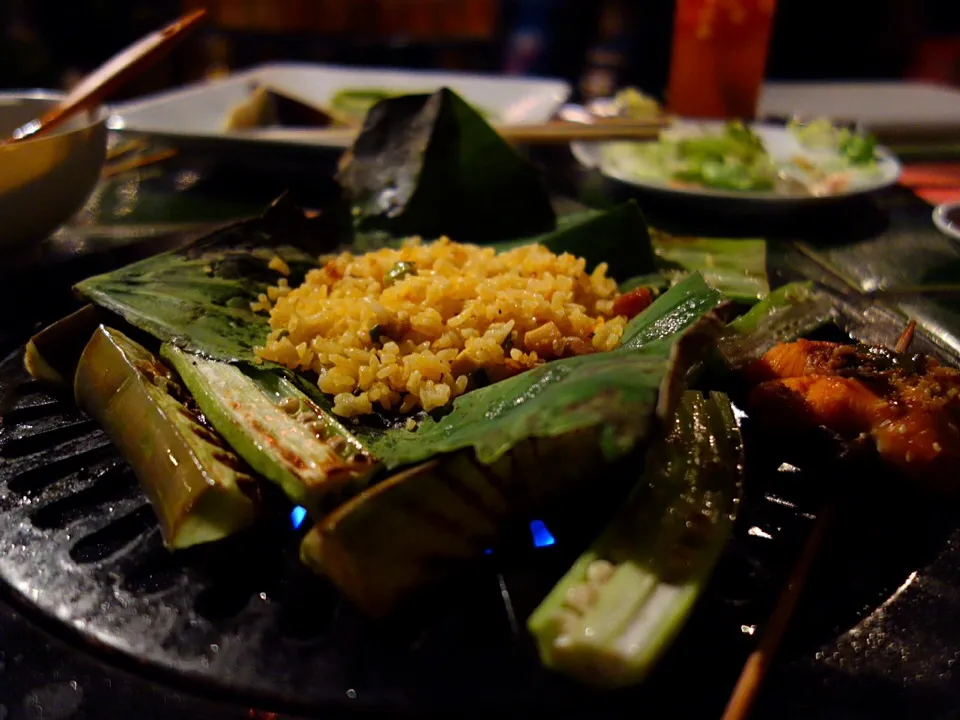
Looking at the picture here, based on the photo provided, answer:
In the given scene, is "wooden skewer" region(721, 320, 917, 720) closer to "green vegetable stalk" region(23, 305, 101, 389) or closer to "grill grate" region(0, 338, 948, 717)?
"grill grate" region(0, 338, 948, 717)

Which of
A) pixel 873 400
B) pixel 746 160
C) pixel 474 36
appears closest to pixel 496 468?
pixel 873 400

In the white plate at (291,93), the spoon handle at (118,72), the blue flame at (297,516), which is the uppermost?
the spoon handle at (118,72)

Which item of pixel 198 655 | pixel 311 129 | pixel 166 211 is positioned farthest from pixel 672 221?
pixel 198 655

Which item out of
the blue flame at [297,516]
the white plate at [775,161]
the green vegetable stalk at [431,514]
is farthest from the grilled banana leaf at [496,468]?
the white plate at [775,161]

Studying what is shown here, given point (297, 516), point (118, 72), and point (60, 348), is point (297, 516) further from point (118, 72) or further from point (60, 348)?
point (118, 72)

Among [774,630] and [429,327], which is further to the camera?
[429,327]

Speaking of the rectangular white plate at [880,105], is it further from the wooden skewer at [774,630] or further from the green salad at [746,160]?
the wooden skewer at [774,630]

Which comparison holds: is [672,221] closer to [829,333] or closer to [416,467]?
[829,333]
